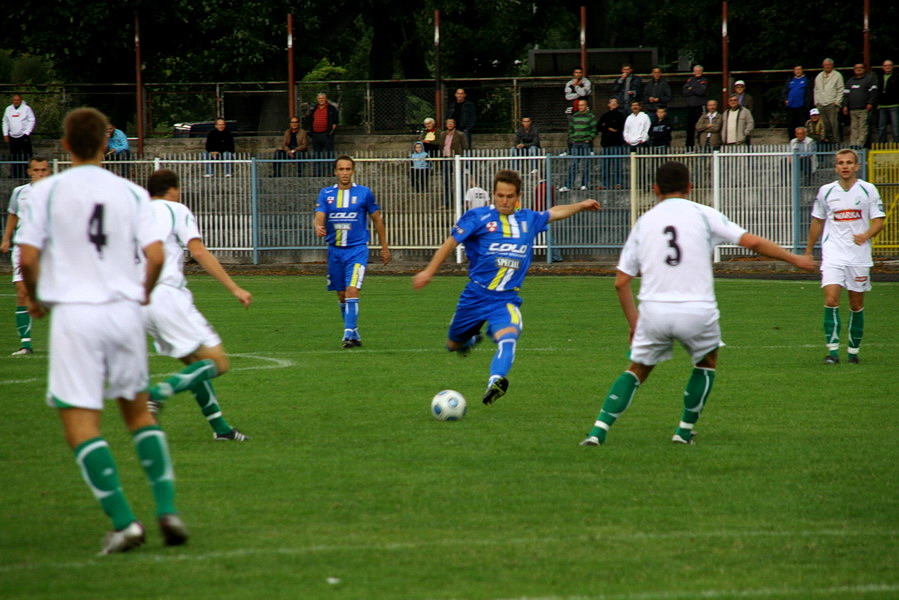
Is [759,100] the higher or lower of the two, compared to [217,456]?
higher

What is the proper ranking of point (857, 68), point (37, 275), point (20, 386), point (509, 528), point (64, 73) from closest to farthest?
1. point (37, 275)
2. point (509, 528)
3. point (20, 386)
4. point (857, 68)
5. point (64, 73)

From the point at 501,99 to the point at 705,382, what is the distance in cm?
2438

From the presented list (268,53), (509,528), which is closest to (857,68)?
(268,53)

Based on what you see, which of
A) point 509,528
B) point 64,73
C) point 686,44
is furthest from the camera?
point 686,44

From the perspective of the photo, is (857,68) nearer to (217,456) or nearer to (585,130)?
(585,130)

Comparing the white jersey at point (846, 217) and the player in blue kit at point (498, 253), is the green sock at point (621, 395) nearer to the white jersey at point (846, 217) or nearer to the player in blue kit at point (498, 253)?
the player in blue kit at point (498, 253)

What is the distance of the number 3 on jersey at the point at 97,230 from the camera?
5.60m

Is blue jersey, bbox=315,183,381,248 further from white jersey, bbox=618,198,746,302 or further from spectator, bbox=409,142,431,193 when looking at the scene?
spectator, bbox=409,142,431,193

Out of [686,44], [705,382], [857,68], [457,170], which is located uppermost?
[686,44]

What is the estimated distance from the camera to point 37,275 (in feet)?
18.6

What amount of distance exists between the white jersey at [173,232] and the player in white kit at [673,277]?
120 inches

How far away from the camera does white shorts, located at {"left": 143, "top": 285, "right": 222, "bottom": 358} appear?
8117 mm

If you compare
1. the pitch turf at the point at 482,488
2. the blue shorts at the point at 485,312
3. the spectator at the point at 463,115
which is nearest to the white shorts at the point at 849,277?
the pitch turf at the point at 482,488

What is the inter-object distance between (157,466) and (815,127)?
23.0 metres
